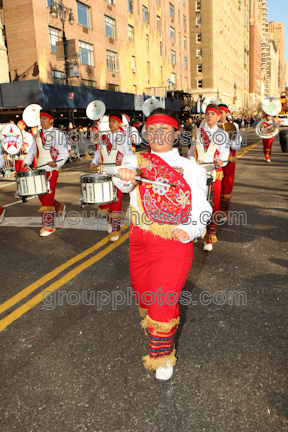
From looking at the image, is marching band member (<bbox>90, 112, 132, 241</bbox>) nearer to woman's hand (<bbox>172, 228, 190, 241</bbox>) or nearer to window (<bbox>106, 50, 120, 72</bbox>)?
woman's hand (<bbox>172, 228, 190, 241</bbox>)

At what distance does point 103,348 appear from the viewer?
2990 mm

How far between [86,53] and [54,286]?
3119cm

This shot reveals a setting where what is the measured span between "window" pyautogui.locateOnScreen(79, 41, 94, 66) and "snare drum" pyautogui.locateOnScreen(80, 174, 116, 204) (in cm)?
2896

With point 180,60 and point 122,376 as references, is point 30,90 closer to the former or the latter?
point 122,376

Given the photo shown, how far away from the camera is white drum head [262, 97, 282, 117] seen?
13594 millimetres

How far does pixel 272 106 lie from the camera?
536 inches

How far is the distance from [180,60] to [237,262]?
183 feet

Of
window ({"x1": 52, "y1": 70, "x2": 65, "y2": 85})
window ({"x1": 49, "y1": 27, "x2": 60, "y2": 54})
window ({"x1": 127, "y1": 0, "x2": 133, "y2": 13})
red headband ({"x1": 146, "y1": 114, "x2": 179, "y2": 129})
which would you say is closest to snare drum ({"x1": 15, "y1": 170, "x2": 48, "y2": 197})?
red headband ({"x1": 146, "y1": 114, "x2": 179, "y2": 129})

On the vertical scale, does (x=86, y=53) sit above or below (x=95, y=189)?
above

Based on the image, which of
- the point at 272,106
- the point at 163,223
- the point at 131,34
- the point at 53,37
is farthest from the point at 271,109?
the point at 131,34

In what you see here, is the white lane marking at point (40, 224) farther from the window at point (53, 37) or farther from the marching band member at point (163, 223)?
the window at point (53, 37)

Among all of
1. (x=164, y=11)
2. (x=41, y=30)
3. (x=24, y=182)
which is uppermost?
(x=164, y=11)

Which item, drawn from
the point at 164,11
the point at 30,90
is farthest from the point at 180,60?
the point at 30,90

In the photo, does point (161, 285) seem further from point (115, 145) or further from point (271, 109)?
point (271, 109)
